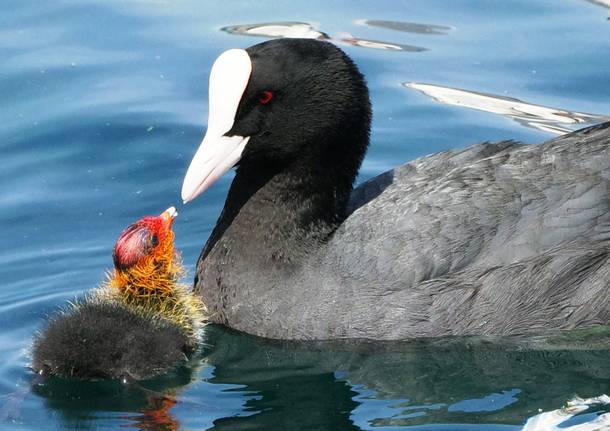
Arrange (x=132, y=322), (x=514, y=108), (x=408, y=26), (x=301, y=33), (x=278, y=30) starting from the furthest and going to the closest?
(x=408, y=26) → (x=278, y=30) → (x=301, y=33) → (x=514, y=108) → (x=132, y=322)

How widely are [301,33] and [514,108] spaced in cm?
194

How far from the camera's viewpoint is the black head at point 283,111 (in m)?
7.20

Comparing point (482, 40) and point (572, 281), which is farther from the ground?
point (482, 40)

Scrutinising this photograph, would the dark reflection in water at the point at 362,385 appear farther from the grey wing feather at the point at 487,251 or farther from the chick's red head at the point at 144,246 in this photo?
the chick's red head at the point at 144,246

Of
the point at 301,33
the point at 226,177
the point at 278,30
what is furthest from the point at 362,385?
the point at 278,30

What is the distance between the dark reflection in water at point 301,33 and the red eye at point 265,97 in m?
4.03

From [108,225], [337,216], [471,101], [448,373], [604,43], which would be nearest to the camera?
[448,373]

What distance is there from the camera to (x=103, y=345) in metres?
6.67

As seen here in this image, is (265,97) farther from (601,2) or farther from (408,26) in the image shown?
(601,2)

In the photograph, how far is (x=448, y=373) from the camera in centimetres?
713

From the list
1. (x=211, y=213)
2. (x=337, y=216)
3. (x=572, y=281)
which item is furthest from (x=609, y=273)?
(x=211, y=213)

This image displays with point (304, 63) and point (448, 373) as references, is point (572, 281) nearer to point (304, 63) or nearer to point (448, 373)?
point (448, 373)

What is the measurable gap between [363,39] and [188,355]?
4.85 meters

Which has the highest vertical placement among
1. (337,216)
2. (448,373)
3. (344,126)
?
(344,126)
